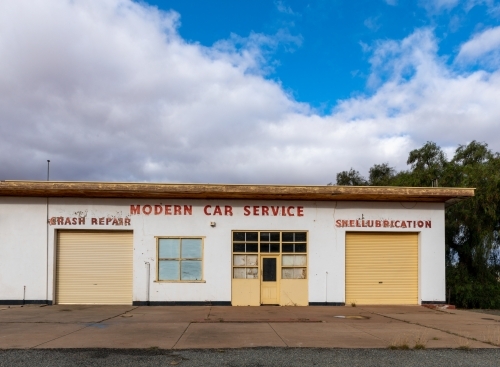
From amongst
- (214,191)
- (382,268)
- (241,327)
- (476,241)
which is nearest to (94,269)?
(214,191)

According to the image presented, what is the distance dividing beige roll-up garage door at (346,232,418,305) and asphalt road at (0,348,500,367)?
947cm

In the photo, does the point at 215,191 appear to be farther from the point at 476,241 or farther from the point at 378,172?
the point at 378,172

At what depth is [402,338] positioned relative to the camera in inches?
471

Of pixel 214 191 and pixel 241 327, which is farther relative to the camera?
pixel 214 191


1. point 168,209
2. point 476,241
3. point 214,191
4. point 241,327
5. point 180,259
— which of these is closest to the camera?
point 241,327

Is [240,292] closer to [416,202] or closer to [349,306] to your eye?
[349,306]

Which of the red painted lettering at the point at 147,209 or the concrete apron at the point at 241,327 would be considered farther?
the red painted lettering at the point at 147,209

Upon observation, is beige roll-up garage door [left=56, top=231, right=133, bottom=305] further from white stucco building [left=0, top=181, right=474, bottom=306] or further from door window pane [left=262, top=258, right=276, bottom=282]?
door window pane [left=262, top=258, right=276, bottom=282]

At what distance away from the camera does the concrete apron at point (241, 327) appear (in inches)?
445

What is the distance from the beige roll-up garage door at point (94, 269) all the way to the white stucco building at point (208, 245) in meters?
0.04

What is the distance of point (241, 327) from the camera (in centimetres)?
1373

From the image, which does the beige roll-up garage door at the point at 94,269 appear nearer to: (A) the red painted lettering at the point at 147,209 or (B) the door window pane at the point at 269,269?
(A) the red painted lettering at the point at 147,209

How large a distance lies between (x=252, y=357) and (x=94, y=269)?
38.5ft

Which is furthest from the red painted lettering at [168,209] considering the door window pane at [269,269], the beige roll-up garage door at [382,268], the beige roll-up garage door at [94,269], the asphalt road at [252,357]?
the asphalt road at [252,357]
